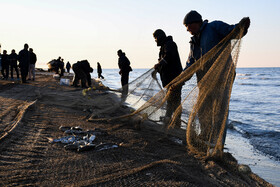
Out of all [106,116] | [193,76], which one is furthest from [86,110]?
[193,76]

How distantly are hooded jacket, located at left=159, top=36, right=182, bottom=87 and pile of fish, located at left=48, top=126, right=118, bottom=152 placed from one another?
1793 millimetres

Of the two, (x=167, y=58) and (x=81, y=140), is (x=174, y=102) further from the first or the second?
(x=81, y=140)

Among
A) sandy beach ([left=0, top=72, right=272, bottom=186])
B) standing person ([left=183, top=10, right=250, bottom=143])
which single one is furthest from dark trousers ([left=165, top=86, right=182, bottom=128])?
standing person ([left=183, top=10, right=250, bottom=143])

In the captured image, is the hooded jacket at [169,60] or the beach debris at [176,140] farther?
the hooded jacket at [169,60]

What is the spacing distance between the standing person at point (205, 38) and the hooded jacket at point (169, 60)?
1067mm

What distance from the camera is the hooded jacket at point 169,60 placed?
5.02m

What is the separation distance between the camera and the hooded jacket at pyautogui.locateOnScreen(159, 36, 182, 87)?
16.5ft

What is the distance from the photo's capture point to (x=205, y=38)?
3748 millimetres

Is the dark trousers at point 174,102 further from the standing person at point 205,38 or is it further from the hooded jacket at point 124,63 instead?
the hooded jacket at point 124,63

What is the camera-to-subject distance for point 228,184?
2.60 m

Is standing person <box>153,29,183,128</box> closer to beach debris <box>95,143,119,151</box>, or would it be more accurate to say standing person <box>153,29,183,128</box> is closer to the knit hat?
the knit hat

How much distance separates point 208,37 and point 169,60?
144 centimetres

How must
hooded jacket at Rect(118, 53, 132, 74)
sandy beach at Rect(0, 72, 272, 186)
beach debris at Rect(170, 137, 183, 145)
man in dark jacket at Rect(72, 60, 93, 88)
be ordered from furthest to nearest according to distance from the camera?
man in dark jacket at Rect(72, 60, 93, 88)
hooded jacket at Rect(118, 53, 132, 74)
beach debris at Rect(170, 137, 183, 145)
sandy beach at Rect(0, 72, 272, 186)

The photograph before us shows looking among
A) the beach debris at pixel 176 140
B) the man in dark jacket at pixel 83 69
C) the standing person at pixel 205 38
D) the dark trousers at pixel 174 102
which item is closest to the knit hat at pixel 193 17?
the standing person at pixel 205 38
